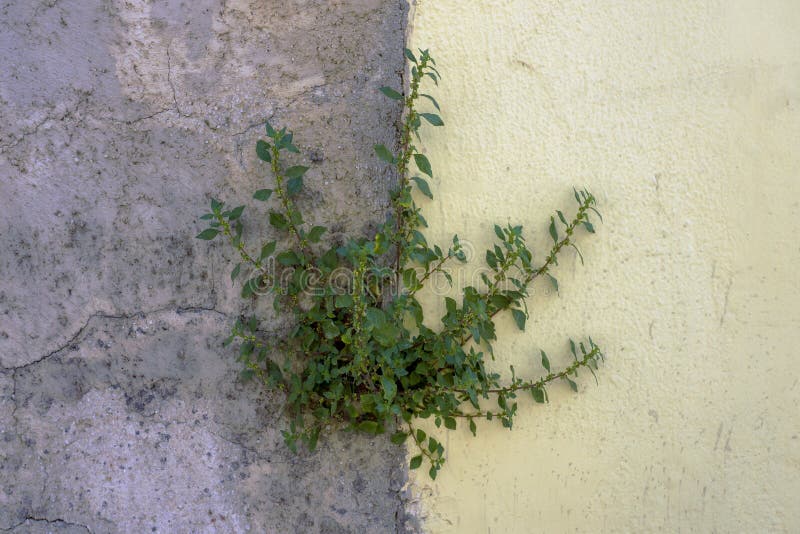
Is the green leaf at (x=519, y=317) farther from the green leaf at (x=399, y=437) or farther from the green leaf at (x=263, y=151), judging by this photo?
the green leaf at (x=263, y=151)

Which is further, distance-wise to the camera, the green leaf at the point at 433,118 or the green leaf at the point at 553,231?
the green leaf at the point at 553,231

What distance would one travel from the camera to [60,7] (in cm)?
189

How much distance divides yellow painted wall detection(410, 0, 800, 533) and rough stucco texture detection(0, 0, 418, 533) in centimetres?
28

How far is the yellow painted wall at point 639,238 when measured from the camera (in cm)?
201

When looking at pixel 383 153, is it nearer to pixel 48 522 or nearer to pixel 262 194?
pixel 262 194

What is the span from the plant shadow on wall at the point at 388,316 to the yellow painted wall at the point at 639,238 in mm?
87

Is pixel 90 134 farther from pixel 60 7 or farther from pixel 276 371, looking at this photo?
pixel 276 371

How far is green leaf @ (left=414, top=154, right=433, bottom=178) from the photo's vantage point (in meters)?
1.86

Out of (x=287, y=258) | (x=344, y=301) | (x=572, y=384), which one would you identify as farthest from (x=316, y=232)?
(x=572, y=384)

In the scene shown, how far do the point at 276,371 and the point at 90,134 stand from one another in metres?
0.81

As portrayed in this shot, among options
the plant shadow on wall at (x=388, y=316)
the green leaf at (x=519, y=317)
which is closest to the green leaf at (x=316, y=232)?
the plant shadow on wall at (x=388, y=316)

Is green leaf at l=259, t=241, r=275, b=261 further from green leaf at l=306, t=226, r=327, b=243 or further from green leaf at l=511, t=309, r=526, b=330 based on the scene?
green leaf at l=511, t=309, r=526, b=330

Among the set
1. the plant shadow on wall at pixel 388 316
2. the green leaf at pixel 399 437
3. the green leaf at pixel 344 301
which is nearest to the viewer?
the green leaf at pixel 344 301

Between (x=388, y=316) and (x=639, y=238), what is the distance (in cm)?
85
